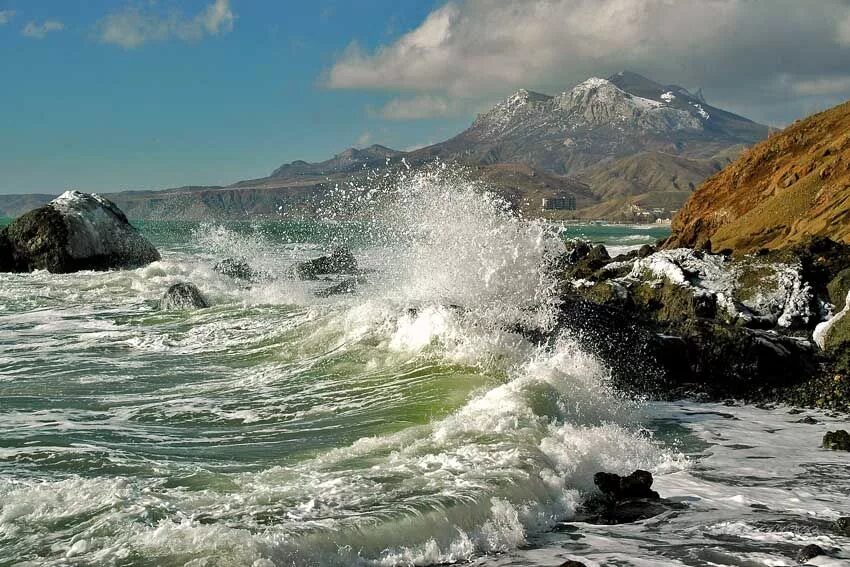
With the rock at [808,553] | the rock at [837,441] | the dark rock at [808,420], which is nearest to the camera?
the rock at [808,553]

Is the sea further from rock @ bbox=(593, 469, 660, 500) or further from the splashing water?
rock @ bbox=(593, 469, 660, 500)

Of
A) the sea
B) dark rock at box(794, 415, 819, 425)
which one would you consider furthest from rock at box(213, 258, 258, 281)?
dark rock at box(794, 415, 819, 425)

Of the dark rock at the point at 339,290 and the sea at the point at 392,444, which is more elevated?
the dark rock at the point at 339,290

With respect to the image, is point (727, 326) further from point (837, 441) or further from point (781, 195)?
point (781, 195)

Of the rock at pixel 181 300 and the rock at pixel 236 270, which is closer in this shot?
the rock at pixel 181 300

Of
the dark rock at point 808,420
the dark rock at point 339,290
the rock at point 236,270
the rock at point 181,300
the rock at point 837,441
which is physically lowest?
the dark rock at point 808,420

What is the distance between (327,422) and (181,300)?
10.7 meters

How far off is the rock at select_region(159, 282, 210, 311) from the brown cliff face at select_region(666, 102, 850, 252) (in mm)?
14447

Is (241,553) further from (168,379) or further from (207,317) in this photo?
(207,317)

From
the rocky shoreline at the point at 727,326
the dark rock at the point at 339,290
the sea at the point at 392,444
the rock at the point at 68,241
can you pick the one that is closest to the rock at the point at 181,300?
the sea at the point at 392,444

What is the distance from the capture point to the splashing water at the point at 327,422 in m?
5.53

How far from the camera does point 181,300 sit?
1850cm

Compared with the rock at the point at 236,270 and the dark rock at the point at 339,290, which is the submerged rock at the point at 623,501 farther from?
the rock at the point at 236,270

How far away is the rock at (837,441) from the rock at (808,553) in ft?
11.1
